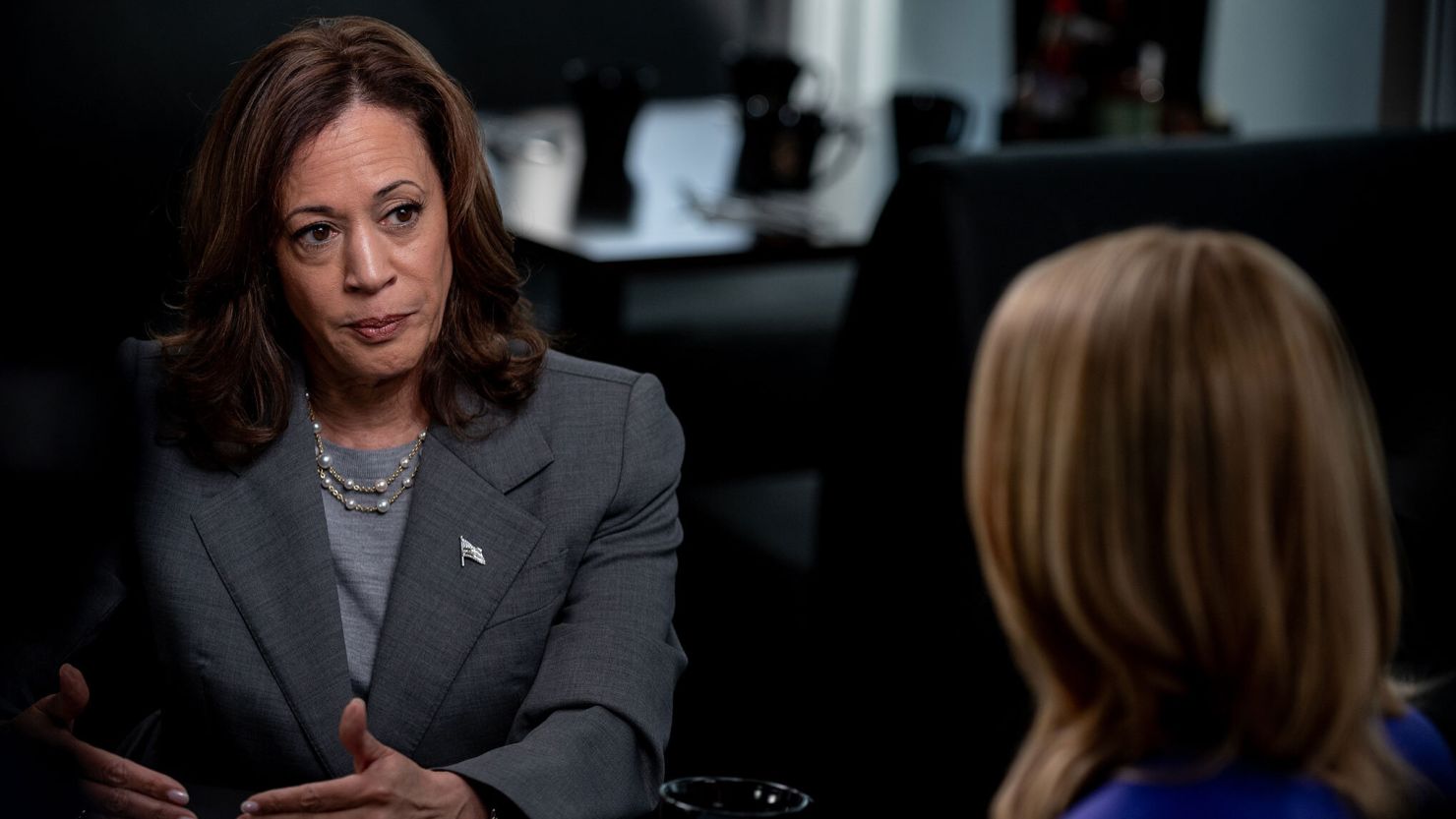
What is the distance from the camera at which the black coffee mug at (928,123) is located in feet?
7.86

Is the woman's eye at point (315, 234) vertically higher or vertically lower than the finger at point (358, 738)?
higher

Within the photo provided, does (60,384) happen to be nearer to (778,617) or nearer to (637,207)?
(778,617)

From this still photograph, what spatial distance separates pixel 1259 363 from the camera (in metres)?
0.73

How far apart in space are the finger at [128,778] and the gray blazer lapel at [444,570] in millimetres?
134

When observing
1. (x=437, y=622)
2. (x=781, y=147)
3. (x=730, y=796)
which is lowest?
(x=730, y=796)

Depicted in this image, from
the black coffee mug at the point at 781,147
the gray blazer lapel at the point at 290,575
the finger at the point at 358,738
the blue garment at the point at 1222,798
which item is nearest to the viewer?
the blue garment at the point at 1222,798

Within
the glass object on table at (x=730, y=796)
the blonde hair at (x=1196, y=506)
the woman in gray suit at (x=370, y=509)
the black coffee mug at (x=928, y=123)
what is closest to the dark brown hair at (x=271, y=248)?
the woman in gray suit at (x=370, y=509)

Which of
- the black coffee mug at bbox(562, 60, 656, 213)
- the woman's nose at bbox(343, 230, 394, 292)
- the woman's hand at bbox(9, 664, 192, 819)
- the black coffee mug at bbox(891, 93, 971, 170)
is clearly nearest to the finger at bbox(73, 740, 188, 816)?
the woman's hand at bbox(9, 664, 192, 819)

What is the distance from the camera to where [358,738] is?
954mm

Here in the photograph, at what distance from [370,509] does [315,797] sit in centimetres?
21

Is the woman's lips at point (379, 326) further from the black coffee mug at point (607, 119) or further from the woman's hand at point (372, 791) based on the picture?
the black coffee mug at point (607, 119)

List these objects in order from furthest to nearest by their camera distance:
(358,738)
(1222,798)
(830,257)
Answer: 1. (830,257)
2. (358,738)
3. (1222,798)

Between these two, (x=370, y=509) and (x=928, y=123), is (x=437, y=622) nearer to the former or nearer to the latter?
Answer: (x=370, y=509)

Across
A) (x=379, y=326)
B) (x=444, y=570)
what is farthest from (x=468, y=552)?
(x=379, y=326)
